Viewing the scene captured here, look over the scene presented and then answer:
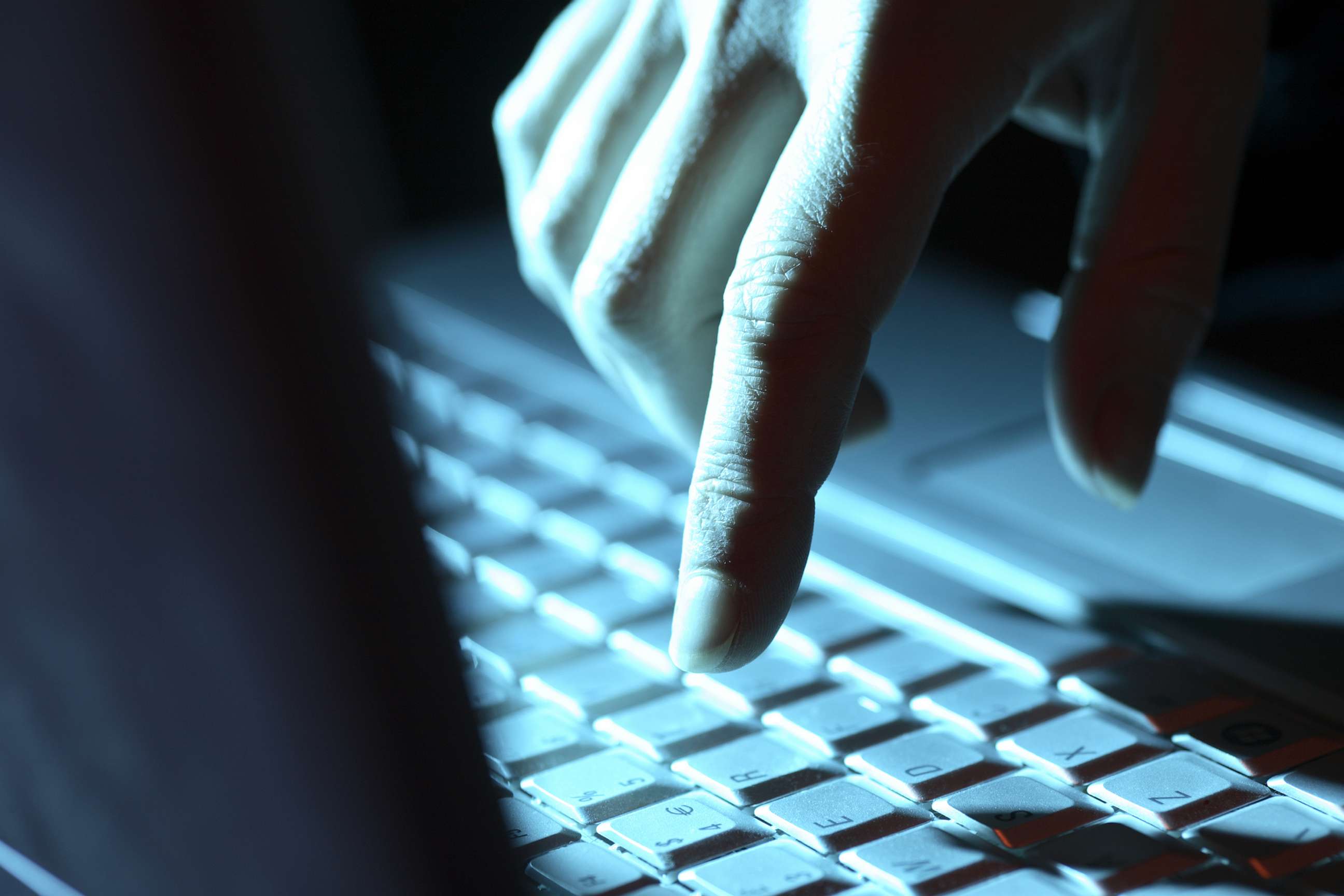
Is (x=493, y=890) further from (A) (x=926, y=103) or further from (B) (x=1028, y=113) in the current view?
(B) (x=1028, y=113)

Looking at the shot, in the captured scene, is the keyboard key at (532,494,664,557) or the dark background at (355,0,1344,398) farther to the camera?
the dark background at (355,0,1344,398)

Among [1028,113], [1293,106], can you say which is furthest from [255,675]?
[1293,106]

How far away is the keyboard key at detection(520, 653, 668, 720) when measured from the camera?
0.51m

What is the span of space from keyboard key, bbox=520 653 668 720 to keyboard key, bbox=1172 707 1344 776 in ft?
0.63

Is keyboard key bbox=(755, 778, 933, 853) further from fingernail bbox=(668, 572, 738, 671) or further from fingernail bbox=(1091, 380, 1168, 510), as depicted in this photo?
fingernail bbox=(1091, 380, 1168, 510)

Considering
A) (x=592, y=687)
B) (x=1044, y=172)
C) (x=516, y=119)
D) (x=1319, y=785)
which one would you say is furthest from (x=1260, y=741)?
(x=1044, y=172)

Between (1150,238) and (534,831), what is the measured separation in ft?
1.18

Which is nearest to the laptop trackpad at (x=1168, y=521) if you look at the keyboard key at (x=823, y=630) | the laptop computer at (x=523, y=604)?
the laptop computer at (x=523, y=604)

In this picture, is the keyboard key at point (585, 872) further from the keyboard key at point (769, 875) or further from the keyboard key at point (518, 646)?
the keyboard key at point (518, 646)

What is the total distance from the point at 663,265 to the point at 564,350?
0.26 meters

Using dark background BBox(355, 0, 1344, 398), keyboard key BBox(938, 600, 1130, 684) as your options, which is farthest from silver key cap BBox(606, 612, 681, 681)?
dark background BBox(355, 0, 1344, 398)

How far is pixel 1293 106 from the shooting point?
2.91 ft

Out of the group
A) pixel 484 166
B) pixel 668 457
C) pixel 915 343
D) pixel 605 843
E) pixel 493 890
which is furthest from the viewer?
pixel 484 166

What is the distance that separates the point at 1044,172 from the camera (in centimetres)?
101
